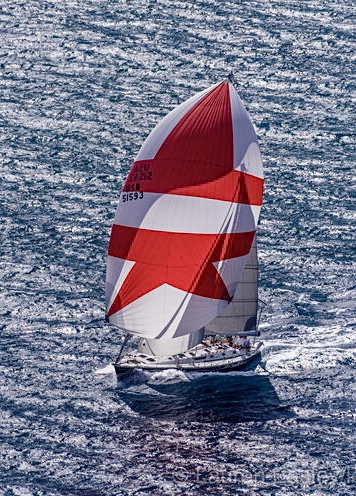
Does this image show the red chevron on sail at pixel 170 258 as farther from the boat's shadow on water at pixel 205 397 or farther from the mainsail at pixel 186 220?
the boat's shadow on water at pixel 205 397

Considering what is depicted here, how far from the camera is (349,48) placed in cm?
13038

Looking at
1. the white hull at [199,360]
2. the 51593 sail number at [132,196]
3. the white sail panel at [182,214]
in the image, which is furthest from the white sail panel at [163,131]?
the white hull at [199,360]

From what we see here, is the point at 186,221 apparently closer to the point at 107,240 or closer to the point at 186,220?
the point at 186,220

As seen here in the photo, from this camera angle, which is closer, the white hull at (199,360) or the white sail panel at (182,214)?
the white sail panel at (182,214)

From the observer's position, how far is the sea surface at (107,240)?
2958 inches

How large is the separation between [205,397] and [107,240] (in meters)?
20.6

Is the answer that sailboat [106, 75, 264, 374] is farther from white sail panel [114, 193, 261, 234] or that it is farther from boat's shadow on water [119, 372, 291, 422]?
boat's shadow on water [119, 372, 291, 422]

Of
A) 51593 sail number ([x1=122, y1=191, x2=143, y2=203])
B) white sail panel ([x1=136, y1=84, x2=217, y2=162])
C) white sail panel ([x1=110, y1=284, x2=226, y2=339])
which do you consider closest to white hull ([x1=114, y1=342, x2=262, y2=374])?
white sail panel ([x1=110, y1=284, x2=226, y2=339])

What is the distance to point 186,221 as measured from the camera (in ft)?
263

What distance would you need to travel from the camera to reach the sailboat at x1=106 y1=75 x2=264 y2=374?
80.1m

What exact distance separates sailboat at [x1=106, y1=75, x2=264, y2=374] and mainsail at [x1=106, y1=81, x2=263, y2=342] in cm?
6

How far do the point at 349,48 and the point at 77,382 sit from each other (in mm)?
60035

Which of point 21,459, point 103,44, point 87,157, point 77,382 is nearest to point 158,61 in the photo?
point 103,44

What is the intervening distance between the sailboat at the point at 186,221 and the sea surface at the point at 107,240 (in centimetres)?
511
